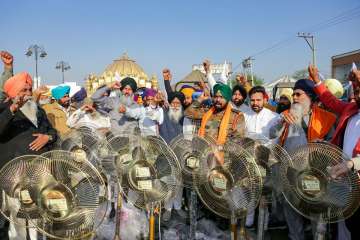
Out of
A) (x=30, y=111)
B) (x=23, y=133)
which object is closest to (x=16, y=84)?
(x=30, y=111)

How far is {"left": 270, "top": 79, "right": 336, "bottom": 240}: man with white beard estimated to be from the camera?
431 cm

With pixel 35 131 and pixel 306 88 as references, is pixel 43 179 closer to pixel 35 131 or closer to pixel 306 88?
pixel 35 131

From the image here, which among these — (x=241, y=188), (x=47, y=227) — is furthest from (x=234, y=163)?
(x=47, y=227)

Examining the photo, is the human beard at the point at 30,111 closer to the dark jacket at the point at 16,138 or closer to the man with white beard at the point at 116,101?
the dark jacket at the point at 16,138

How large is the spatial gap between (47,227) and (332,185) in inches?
96.2

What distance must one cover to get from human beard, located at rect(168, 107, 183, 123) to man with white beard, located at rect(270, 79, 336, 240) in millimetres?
1860

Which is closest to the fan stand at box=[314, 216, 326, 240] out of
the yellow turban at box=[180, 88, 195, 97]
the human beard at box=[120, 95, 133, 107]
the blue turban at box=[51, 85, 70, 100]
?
the yellow turban at box=[180, 88, 195, 97]

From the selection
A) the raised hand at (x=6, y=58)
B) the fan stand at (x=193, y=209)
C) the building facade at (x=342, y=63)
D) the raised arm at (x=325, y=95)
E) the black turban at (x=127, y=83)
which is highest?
the building facade at (x=342, y=63)

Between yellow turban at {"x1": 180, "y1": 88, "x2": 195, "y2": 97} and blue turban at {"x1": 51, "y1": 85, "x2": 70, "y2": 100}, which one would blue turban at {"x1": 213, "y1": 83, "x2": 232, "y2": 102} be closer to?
yellow turban at {"x1": 180, "y1": 88, "x2": 195, "y2": 97}

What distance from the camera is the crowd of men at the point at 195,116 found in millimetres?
3734

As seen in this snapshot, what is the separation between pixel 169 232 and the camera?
203 inches

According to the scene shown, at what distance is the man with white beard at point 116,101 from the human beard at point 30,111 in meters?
1.76

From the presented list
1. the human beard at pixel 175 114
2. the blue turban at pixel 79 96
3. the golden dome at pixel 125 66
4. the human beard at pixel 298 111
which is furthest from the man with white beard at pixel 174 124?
the golden dome at pixel 125 66

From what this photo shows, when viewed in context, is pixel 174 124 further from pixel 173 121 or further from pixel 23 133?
pixel 23 133
